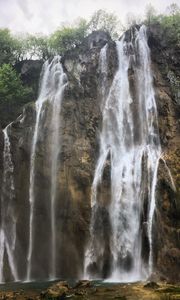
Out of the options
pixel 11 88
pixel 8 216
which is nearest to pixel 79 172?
pixel 8 216

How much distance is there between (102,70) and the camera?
35156mm

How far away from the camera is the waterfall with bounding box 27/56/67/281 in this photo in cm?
2900

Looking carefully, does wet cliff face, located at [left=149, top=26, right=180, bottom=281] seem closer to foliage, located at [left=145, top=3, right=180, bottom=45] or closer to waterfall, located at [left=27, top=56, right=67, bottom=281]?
foliage, located at [left=145, top=3, right=180, bottom=45]

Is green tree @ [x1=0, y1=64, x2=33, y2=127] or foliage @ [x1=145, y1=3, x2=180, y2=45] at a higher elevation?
foliage @ [x1=145, y1=3, x2=180, y2=45]

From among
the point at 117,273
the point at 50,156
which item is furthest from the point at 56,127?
the point at 117,273

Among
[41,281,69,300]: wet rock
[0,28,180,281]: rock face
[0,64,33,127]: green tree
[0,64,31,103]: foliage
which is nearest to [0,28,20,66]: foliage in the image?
[0,64,31,103]: foliage

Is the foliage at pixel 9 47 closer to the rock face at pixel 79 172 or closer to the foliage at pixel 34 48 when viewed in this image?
the foliage at pixel 34 48

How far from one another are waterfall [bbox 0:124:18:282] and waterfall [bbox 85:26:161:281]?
17.4 feet

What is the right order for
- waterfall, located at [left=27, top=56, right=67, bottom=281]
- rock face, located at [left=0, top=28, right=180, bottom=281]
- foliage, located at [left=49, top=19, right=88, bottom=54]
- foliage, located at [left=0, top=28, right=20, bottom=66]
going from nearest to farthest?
rock face, located at [left=0, top=28, right=180, bottom=281] < waterfall, located at [left=27, top=56, right=67, bottom=281] < foliage, located at [left=49, top=19, right=88, bottom=54] < foliage, located at [left=0, top=28, right=20, bottom=66]

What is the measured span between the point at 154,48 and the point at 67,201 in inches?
608

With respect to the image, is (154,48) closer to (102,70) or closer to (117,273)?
(102,70)

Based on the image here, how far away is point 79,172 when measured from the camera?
29.7m

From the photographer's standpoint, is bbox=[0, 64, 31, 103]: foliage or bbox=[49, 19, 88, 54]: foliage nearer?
bbox=[0, 64, 31, 103]: foliage

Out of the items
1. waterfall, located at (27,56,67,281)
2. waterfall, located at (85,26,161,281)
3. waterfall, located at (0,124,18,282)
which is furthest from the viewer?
waterfall, located at (27,56,67,281)
